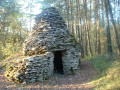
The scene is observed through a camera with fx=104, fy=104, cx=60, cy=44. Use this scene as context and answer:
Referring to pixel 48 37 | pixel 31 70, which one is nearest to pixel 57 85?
pixel 31 70

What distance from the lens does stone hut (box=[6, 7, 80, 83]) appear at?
5793 mm

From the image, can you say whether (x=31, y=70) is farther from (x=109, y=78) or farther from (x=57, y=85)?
(x=109, y=78)

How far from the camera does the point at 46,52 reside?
6.70 meters

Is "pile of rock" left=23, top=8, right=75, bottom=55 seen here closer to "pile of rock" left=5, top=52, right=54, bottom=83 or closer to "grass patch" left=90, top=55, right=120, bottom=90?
"pile of rock" left=5, top=52, right=54, bottom=83

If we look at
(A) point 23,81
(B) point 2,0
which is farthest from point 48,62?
(B) point 2,0

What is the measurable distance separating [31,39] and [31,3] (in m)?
12.0

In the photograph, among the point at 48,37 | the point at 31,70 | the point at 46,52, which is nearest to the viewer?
the point at 31,70

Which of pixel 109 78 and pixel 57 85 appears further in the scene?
pixel 57 85

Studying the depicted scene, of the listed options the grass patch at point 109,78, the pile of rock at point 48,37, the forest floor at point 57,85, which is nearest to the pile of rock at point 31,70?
the forest floor at point 57,85

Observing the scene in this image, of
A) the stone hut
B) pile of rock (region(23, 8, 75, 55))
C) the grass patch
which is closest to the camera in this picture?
the grass patch

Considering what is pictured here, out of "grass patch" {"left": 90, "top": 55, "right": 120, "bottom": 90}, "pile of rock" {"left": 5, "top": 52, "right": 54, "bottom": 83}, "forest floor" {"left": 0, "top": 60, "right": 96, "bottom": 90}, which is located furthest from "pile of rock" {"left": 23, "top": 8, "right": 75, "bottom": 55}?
"grass patch" {"left": 90, "top": 55, "right": 120, "bottom": 90}

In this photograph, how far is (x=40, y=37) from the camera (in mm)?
7473

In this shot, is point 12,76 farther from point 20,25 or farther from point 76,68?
point 20,25

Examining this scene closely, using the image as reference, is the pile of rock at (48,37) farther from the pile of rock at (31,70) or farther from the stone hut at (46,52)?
the pile of rock at (31,70)
